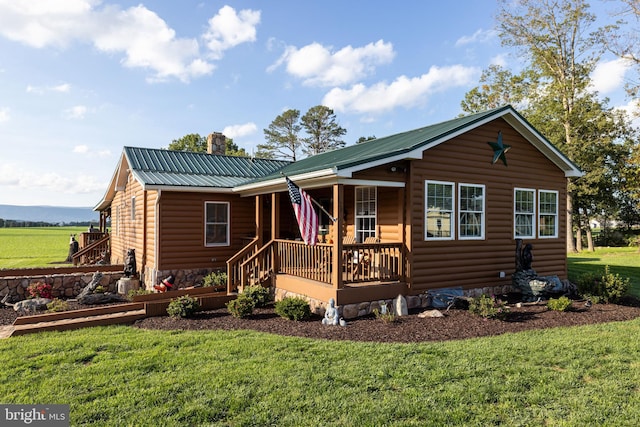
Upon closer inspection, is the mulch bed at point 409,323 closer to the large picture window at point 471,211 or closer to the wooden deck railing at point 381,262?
the wooden deck railing at point 381,262

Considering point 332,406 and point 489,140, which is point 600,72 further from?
point 332,406

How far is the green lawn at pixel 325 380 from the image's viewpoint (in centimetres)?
391

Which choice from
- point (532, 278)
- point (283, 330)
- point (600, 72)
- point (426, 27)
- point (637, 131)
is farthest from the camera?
point (637, 131)

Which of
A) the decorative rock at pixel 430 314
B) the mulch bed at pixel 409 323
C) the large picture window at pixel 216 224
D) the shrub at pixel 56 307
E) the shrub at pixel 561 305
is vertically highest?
the large picture window at pixel 216 224

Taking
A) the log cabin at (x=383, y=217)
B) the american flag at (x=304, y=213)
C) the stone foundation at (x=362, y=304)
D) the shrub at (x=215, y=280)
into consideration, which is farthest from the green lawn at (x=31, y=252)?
the american flag at (x=304, y=213)

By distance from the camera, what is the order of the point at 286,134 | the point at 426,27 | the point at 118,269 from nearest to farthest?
the point at 118,269
the point at 426,27
the point at 286,134

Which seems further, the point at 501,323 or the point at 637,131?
the point at 637,131

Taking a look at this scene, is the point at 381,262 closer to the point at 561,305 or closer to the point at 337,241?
the point at 337,241

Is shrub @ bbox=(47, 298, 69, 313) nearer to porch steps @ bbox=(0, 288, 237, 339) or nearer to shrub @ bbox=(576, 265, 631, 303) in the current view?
porch steps @ bbox=(0, 288, 237, 339)

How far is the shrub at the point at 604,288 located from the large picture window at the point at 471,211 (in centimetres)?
293

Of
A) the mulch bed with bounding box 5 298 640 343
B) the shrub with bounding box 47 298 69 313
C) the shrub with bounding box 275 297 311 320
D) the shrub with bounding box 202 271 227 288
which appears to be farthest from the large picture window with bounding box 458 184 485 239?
the shrub with bounding box 47 298 69 313

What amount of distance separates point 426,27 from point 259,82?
344 inches

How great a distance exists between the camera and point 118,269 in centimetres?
1424

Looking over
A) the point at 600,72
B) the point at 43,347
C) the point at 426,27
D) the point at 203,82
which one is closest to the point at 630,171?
the point at 600,72
